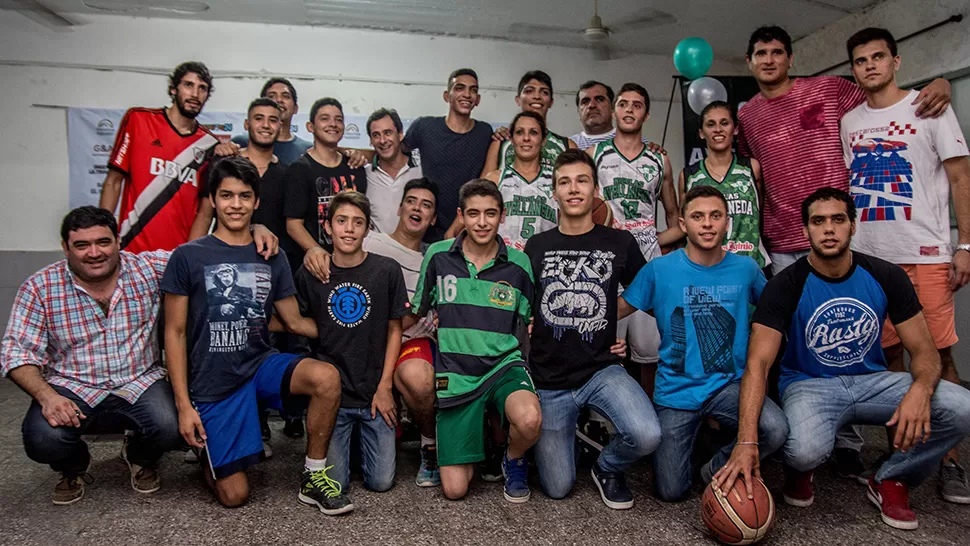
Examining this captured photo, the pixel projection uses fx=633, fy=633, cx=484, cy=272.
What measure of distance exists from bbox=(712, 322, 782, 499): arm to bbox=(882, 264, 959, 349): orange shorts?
0.77 metres

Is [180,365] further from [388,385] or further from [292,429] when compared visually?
[292,429]

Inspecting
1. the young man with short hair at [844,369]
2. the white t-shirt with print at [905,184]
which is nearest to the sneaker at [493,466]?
the young man with short hair at [844,369]

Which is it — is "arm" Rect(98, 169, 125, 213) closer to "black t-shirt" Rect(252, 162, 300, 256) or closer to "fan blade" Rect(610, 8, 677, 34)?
"black t-shirt" Rect(252, 162, 300, 256)

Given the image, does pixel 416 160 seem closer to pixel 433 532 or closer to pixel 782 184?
pixel 782 184

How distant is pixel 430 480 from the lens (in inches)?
105

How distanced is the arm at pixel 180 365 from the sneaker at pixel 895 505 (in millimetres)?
2525

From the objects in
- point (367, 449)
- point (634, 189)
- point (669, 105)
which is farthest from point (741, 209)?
point (669, 105)

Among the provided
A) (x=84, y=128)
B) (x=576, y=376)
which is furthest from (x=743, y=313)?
(x=84, y=128)

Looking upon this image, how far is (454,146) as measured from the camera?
3.57 m

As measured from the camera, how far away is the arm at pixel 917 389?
2.18 m

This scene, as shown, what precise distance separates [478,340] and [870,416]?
4.87ft

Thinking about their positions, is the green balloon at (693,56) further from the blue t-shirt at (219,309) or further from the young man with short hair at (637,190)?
the blue t-shirt at (219,309)

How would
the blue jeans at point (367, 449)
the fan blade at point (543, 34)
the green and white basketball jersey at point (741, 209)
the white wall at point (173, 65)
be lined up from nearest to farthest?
the blue jeans at point (367, 449) → the green and white basketball jersey at point (741, 209) → the white wall at point (173, 65) → the fan blade at point (543, 34)

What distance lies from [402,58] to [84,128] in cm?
299
